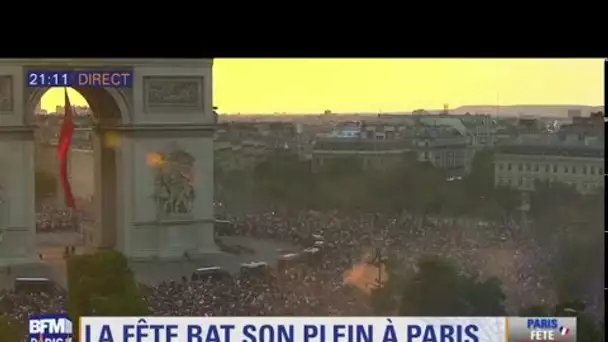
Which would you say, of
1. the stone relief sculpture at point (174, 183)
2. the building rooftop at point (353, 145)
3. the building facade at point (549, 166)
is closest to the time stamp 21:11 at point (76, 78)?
the stone relief sculpture at point (174, 183)

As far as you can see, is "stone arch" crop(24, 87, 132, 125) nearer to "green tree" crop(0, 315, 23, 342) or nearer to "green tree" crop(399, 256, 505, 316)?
"green tree" crop(0, 315, 23, 342)

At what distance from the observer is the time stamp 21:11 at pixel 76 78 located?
7.54ft

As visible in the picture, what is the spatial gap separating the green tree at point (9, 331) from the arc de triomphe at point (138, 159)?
0.61ft

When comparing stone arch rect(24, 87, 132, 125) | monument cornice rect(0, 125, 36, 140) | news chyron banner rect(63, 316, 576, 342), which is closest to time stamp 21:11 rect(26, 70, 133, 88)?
stone arch rect(24, 87, 132, 125)

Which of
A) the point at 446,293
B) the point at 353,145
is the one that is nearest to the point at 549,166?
the point at 446,293

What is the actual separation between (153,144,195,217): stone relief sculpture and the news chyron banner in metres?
0.35

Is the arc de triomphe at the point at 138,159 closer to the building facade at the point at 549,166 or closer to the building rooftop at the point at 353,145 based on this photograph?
the building rooftop at the point at 353,145

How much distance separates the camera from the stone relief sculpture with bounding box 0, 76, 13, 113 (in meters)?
2.29

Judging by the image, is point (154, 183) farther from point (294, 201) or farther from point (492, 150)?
point (492, 150)

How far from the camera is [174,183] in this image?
7.75ft

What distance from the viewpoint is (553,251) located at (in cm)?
238

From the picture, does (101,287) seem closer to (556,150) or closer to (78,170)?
(78,170)
